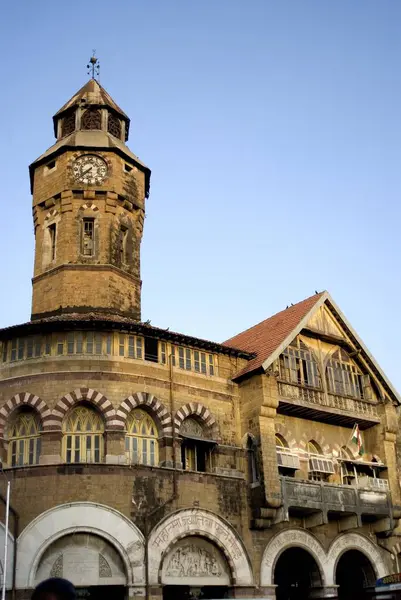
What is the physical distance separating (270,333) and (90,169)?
11188 mm

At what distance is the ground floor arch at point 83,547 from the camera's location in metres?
24.4

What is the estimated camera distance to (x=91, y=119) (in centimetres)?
3594

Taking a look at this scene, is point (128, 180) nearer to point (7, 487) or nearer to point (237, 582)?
point (7, 487)

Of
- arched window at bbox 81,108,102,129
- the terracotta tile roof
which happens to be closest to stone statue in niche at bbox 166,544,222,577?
the terracotta tile roof

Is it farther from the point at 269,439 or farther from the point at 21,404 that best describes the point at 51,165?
the point at 269,439

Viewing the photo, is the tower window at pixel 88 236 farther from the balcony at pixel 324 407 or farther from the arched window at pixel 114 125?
the balcony at pixel 324 407

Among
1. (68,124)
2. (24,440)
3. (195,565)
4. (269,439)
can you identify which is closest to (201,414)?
(269,439)

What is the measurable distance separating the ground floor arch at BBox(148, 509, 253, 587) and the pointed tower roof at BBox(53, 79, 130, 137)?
20.0m

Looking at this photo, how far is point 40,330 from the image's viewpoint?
91.1ft

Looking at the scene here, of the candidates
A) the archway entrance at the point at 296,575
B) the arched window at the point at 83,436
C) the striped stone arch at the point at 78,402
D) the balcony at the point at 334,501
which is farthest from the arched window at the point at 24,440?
the archway entrance at the point at 296,575

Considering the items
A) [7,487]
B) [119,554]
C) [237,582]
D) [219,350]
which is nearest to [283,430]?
[219,350]

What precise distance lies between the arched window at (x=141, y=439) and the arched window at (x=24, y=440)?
10.7 ft

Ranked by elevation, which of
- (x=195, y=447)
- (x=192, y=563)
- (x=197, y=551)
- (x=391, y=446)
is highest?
(x=391, y=446)

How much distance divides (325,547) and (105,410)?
1115cm
